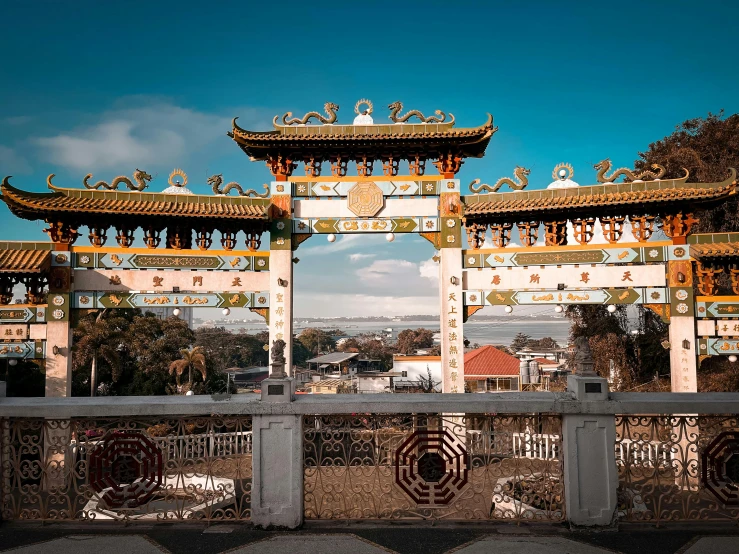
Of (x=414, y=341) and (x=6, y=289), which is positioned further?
(x=414, y=341)

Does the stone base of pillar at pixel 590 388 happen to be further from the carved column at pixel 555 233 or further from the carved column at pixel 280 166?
the carved column at pixel 280 166

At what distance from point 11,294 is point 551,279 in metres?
11.2

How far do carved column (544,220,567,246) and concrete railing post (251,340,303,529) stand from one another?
27.3 ft

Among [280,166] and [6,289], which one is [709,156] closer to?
[280,166]

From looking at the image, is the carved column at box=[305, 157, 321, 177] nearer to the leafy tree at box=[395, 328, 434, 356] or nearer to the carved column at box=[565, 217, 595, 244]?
the carved column at box=[565, 217, 595, 244]

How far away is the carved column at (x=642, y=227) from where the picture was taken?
34.0 ft

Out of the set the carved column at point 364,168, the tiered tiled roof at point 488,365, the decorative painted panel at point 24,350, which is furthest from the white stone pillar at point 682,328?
the tiered tiled roof at point 488,365

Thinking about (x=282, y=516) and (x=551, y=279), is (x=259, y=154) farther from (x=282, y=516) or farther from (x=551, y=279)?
(x=282, y=516)

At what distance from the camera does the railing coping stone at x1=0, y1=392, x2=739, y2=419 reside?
3885 millimetres

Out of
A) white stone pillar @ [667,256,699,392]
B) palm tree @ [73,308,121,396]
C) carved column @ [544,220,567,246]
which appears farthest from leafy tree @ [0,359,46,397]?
white stone pillar @ [667,256,699,392]

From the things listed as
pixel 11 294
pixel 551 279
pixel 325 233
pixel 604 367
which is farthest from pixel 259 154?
pixel 604 367

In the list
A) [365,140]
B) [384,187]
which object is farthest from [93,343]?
[365,140]

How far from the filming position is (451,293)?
1079cm

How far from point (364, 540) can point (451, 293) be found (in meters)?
7.50
